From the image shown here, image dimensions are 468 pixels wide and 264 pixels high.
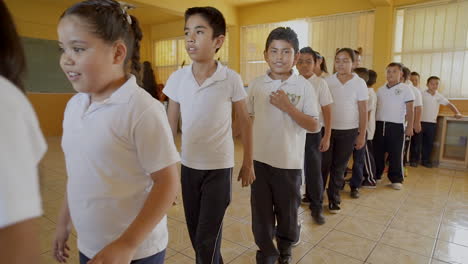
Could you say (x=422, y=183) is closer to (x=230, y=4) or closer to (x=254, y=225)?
(x=254, y=225)

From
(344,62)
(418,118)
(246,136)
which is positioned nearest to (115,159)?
(246,136)

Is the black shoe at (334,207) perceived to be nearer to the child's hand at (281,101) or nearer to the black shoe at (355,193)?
the black shoe at (355,193)

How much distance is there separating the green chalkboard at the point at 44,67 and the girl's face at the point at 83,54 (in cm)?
676

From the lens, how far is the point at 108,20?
76 centimetres

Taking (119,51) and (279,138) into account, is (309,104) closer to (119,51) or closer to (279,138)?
(279,138)

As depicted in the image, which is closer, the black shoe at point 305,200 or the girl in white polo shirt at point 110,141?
the girl in white polo shirt at point 110,141

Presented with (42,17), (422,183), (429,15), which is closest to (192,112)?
(422,183)

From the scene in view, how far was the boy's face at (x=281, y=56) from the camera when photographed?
171cm

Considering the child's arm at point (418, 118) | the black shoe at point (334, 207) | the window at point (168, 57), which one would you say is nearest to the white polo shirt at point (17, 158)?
the black shoe at point (334, 207)

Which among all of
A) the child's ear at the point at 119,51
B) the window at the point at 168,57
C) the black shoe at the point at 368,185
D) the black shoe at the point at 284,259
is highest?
the window at the point at 168,57

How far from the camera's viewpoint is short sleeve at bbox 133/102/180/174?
752mm

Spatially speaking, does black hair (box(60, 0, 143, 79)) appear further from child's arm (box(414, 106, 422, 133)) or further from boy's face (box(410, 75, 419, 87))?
boy's face (box(410, 75, 419, 87))

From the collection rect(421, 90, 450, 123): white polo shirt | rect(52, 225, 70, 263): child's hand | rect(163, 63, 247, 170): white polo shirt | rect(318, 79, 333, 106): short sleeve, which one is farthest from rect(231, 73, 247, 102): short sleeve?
rect(421, 90, 450, 123): white polo shirt

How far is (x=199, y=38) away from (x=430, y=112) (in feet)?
14.9
